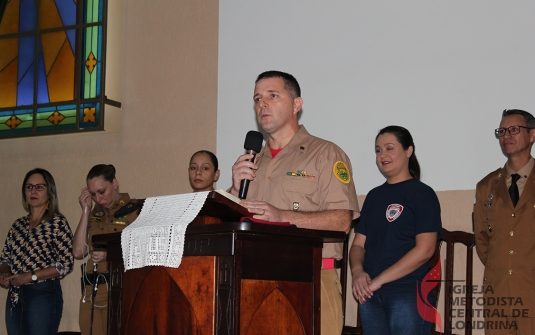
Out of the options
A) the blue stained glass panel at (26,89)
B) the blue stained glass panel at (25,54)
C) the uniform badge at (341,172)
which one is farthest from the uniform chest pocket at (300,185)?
the blue stained glass panel at (25,54)

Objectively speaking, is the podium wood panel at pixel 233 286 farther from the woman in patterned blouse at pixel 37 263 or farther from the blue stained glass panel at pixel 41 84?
the blue stained glass panel at pixel 41 84

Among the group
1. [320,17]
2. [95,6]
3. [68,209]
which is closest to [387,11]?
[320,17]

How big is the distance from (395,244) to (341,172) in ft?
2.38

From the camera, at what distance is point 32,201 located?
5105 millimetres

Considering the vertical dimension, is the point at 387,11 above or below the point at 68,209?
above

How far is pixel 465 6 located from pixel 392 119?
2.79ft

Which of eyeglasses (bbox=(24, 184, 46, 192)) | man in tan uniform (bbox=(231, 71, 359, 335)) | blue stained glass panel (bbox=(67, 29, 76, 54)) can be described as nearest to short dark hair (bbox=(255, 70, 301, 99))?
man in tan uniform (bbox=(231, 71, 359, 335))

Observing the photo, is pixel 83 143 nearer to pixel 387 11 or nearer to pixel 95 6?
pixel 95 6

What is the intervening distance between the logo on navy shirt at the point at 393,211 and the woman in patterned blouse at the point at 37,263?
8.41 feet

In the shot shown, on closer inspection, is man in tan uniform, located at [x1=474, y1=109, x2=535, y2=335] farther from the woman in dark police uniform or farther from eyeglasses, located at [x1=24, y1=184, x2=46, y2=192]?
eyeglasses, located at [x1=24, y1=184, x2=46, y2=192]

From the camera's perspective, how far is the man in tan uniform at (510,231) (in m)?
3.44

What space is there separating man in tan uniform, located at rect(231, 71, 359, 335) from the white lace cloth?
337 millimetres

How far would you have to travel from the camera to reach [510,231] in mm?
3559

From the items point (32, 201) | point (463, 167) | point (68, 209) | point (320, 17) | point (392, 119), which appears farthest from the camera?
point (68, 209)
